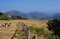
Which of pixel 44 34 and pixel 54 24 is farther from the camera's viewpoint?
pixel 54 24

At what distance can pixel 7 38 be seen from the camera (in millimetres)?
19469

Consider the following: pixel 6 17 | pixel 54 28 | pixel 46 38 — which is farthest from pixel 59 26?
pixel 6 17

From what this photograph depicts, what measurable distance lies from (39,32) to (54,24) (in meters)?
5.68

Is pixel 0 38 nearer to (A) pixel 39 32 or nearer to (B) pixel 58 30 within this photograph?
(A) pixel 39 32

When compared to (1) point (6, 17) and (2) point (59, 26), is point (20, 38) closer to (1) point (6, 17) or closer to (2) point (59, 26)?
(2) point (59, 26)

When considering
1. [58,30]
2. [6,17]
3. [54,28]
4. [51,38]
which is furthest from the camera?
[6,17]

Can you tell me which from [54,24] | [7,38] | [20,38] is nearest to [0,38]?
[7,38]

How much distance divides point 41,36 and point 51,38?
5.45 feet

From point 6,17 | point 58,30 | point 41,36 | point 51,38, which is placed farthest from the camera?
point 6,17

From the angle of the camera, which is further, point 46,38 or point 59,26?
point 59,26

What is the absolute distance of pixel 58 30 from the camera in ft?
79.1

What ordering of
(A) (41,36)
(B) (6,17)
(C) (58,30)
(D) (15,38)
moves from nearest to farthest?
(D) (15,38) → (A) (41,36) → (C) (58,30) → (B) (6,17)

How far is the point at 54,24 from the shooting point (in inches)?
1072

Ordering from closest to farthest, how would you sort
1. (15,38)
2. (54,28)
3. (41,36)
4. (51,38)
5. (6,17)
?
1. (15,38)
2. (51,38)
3. (41,36)
4. (54,28)
5. (6,17)
